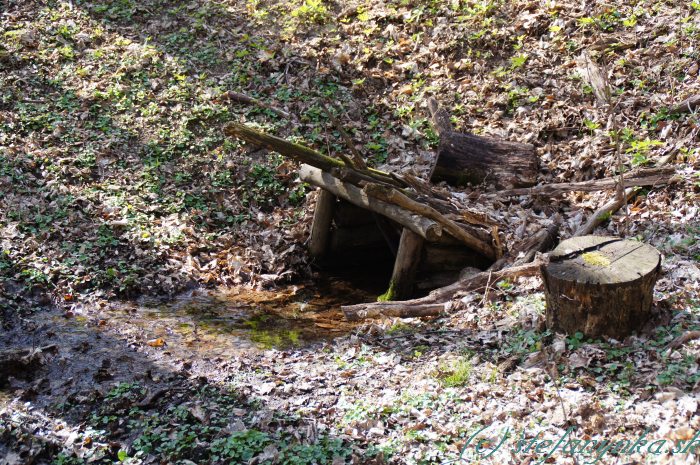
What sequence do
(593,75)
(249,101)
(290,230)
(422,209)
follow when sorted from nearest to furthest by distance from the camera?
1. (422,209)
2. (290,230)
3. (593,75)
4. (249,101)

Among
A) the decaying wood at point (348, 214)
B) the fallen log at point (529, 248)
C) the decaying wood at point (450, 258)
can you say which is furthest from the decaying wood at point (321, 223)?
the fallen log at point (529, 248)

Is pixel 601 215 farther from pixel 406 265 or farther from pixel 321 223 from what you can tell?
pixel 321 223

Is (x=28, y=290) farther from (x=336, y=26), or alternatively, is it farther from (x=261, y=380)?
(x=336, y=26)

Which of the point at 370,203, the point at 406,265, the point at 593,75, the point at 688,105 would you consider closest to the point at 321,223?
the point at 370,203

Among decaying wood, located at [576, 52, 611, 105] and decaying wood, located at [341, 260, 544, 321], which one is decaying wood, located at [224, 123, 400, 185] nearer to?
decaying wood, located at [341, 260, 544, 321]

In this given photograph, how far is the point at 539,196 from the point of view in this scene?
8.16 meters

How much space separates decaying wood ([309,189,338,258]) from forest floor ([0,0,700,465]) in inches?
9.0

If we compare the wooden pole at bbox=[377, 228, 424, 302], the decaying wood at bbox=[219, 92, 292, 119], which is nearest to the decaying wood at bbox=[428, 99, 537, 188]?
the wooden pole at bbox=[377, 228, 424, 302]

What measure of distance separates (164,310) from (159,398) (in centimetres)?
211

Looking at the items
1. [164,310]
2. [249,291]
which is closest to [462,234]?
[249,291]

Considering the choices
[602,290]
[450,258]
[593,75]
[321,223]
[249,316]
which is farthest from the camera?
[593,75]

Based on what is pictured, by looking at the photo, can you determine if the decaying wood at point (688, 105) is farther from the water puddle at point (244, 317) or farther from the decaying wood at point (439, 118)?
the water puddle at point (244, 317)

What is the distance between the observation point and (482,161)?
8625mm

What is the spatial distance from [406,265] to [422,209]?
0.69 m
